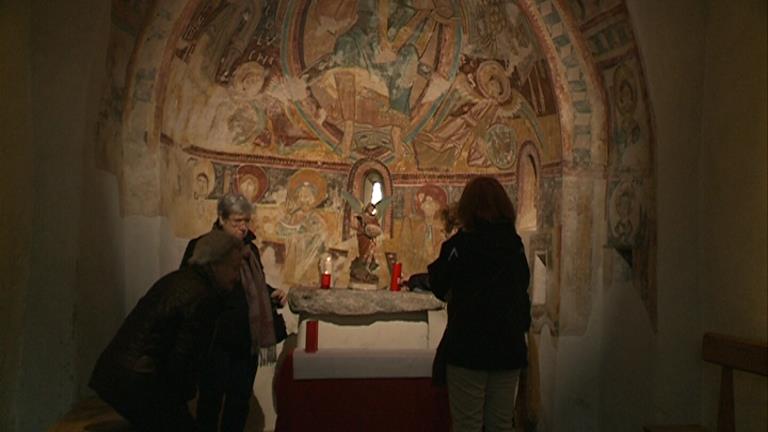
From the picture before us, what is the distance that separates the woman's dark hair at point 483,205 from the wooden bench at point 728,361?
5.94ft

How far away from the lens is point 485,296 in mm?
3752

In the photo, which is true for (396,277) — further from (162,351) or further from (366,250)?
(162,351)

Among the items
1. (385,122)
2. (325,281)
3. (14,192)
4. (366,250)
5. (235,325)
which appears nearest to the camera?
(14,192)

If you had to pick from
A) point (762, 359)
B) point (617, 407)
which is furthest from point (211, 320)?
point (617, 407)

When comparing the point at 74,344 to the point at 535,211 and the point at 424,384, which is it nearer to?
the point at 424,384

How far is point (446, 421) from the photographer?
5742mm

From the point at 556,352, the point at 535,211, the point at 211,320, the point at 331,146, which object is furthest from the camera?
the point at 331,146

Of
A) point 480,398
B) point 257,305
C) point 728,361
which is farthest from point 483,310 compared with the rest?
point 728,361

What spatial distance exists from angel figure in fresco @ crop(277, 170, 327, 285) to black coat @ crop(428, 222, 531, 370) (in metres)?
4.05

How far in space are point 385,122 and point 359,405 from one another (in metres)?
3.49

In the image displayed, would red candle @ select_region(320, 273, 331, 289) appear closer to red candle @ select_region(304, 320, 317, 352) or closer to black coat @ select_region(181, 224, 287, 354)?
red candle @ select_region(304, 320, 317, 352)

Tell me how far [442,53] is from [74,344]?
15.2 ft

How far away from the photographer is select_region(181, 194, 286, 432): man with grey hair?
15.1 ft

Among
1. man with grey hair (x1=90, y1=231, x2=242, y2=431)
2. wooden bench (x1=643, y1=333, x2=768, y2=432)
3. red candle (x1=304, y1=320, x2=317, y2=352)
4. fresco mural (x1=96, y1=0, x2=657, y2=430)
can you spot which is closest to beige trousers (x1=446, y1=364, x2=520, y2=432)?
man with grey hair (x1=90, y1=231, x2=242, y2=431)
